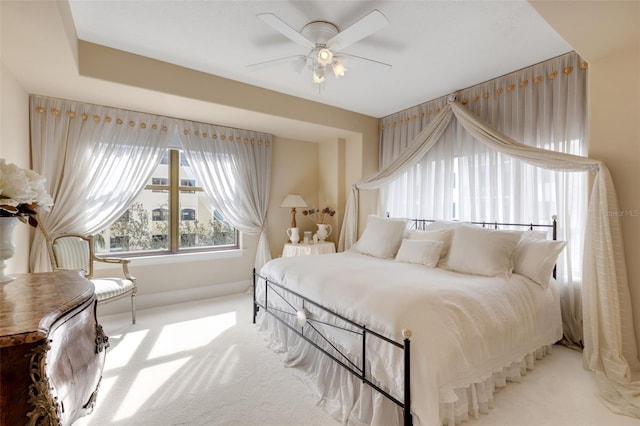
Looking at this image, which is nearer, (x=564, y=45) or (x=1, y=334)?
(x=1, y=334)

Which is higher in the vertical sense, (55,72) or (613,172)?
(55,72)

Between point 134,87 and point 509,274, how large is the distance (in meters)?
3.86

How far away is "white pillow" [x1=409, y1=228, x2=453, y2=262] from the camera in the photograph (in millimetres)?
3145

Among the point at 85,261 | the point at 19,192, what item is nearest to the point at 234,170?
Answer: the point at 85,261

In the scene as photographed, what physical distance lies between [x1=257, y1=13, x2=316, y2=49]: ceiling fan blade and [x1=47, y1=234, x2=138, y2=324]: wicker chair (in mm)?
2902

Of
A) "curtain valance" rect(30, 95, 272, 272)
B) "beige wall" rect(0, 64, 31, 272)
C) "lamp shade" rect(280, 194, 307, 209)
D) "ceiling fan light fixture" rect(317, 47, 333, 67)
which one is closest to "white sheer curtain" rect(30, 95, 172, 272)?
"curtain valance" rect(30, 95, 272, 272)

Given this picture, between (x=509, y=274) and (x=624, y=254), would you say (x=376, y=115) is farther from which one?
(x=624, y=254)

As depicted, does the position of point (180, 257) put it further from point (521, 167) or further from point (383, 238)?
point (521, 167)

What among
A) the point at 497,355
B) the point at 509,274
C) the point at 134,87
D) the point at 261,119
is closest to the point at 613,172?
the point at 509,274

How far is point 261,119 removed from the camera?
3.96 meters

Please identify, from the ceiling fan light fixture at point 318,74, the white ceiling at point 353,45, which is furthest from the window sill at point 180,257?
the ceiling fan light fixture at point 318,74

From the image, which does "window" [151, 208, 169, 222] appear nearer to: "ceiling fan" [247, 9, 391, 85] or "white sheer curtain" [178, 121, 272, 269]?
"white sheer curtain" [178, 121, 272, 269]

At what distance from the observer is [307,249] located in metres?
4.32

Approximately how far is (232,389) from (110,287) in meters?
1.84
